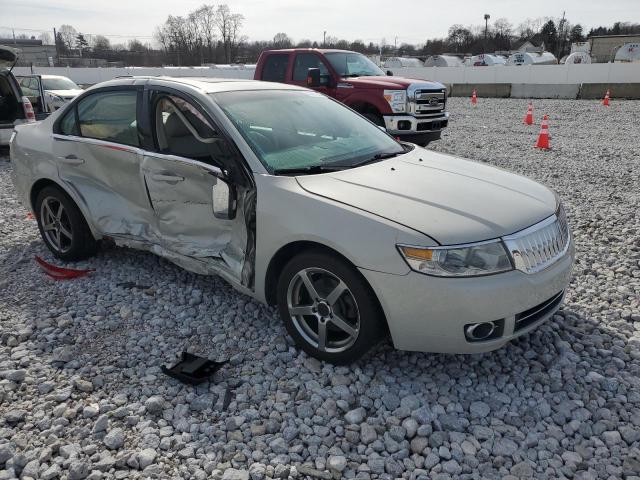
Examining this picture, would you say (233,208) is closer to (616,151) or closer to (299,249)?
(299,249)

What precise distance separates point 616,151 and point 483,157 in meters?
2.72

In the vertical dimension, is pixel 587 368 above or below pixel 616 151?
below

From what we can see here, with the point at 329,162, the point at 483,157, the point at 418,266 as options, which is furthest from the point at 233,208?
the point at 483,157

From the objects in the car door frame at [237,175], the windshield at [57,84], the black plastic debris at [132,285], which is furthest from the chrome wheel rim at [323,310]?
the windshield at [57,84]

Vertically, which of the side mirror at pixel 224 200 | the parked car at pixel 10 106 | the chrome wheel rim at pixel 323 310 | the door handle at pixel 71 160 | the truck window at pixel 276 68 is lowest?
the chrome wheel rim at pixel 323 310

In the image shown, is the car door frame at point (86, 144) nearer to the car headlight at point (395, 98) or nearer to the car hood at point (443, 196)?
the car hood at point (443, 196)

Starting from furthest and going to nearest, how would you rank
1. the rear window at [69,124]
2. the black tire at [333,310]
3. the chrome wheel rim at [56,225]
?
the chrome wheel rim at [56,225], the rear window at [69,124], the black tire at [333,310]

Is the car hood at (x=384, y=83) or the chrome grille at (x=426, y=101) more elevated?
the car hood at (x=384, y=83)

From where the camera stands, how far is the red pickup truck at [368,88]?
9844mm

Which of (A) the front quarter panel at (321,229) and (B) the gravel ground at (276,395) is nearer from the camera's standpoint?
(B) the gravel ground at (276,395)

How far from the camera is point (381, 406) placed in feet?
9.45

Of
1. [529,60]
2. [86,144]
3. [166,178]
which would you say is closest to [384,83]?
[86,144]

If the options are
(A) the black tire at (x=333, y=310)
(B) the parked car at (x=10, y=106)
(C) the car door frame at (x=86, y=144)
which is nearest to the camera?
(A) the black tire at (x=333, y=310)

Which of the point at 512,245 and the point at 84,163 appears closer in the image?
the point at 512,245
